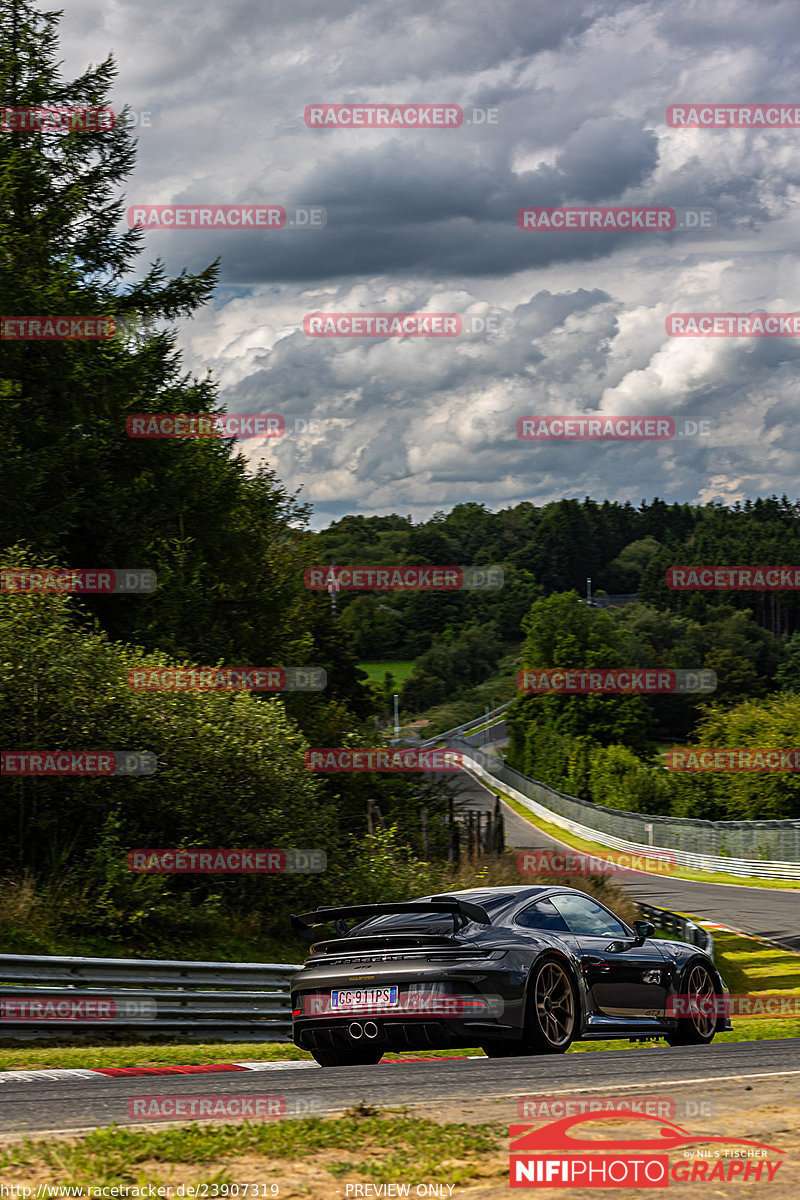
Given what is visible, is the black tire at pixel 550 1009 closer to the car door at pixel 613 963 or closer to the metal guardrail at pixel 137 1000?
the car door at pixel 613 963

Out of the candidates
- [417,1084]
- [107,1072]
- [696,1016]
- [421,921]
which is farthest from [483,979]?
[696,1016]

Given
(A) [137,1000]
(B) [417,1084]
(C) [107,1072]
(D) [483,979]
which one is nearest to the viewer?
(B) [417,1084]

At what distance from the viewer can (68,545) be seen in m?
28.4

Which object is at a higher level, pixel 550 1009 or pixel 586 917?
pixel 586 917

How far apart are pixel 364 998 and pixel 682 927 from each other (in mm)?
16378

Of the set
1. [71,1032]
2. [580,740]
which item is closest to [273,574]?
Result: [71,1032]

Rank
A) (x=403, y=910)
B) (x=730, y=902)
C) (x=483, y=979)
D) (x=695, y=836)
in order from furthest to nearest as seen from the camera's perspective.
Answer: (x=695, y=836) < (x=730, y=902) < (x=403, y=910) < (x=483, y=979)

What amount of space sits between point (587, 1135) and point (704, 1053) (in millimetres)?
4209

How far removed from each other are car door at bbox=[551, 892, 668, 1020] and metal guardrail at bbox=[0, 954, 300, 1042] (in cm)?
336

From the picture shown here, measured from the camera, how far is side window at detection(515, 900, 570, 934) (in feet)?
29.9

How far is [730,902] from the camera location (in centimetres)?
3878

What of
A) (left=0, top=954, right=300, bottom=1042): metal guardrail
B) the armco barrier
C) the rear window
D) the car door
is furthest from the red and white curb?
the armco barrier

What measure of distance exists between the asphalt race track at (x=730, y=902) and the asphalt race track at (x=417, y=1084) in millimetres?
20736

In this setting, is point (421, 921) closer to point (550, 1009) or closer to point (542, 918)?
point (542, 918)
